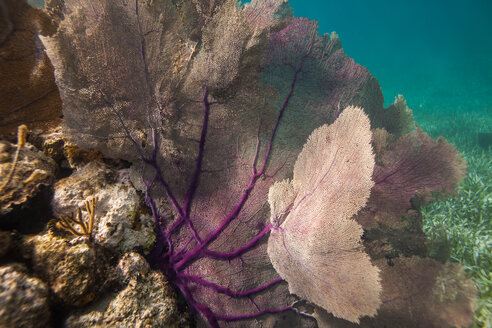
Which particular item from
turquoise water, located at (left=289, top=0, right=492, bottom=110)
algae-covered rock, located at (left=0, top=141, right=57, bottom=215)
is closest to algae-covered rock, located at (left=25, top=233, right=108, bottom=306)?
algae-covered rock, located at (left=0, top=141, right=57, bottom=215)

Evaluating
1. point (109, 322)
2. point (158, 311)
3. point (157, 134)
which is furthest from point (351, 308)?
point (157, 134)

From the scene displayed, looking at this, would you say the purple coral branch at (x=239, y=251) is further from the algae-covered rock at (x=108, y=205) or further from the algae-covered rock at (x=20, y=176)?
the algae-covered rock at (x=20, y=176)

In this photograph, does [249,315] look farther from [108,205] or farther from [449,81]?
[449,81]

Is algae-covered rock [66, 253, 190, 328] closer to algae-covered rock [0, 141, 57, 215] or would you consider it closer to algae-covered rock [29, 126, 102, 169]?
algae-covered rock [0, 141, 57, 215]

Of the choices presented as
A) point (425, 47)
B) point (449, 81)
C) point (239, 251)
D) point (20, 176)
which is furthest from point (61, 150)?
point (425, 47)

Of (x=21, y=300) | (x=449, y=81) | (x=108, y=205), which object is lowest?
(x=21, y=300)

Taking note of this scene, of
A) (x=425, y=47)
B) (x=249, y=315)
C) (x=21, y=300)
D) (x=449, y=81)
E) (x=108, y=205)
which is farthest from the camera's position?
(x=425, y=47)
